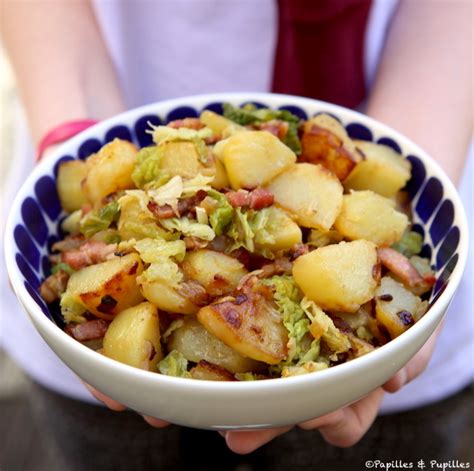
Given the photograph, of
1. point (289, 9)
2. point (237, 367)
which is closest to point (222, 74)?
point (289, 9)

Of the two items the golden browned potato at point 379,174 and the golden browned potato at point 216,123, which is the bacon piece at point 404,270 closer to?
the golden browned potato at point 379,174

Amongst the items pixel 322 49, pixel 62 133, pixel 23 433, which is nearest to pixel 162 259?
pixel 62 133

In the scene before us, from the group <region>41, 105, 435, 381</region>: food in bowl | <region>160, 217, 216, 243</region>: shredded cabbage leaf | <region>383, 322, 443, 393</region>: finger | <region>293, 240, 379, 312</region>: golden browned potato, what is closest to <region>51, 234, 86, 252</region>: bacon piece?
<region>41, 105, 435, 381</region>: food in bowl

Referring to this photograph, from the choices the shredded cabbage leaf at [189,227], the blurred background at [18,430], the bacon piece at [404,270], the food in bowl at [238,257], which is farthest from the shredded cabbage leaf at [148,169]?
the blurred background at [18,430]

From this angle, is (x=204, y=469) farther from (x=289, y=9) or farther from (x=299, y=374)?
(x=289, y=9)

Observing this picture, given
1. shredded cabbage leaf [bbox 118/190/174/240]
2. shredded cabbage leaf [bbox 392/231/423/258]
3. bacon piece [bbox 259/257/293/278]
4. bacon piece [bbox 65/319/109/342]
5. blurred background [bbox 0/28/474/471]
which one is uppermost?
shredded cabbage leaf [bbox 118/190/174/240]

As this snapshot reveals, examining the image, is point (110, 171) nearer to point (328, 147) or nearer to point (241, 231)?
point (241, 231)

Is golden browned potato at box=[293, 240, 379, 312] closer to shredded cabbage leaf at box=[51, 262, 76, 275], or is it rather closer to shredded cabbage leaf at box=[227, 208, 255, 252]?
shredded cabbage leaf at box=[227, 208, 255, 252]
